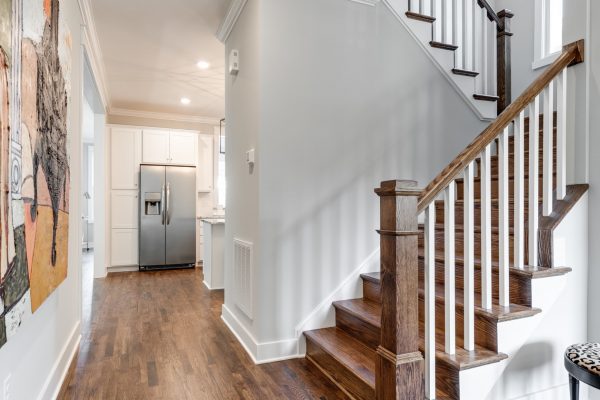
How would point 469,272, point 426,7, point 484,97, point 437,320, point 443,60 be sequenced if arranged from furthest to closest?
point 426,7, point 484,97, point 443,60, point 437,320, point 469,272

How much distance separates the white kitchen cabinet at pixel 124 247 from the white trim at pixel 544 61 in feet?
19.2

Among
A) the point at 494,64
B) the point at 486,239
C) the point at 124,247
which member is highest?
the point at 494,64

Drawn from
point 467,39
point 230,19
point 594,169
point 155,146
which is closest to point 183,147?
point 155,146

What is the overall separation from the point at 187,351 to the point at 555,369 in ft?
7.54

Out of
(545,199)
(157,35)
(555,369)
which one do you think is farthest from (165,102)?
(555,369)

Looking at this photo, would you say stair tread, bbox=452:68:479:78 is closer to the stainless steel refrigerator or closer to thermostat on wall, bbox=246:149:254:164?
thermostat on wall, bbox=246:149:254:164

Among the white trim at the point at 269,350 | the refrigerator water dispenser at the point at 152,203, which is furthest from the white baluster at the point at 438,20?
the refrigerator water dispenser at the point at 152,203

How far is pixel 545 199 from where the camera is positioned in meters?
2.04

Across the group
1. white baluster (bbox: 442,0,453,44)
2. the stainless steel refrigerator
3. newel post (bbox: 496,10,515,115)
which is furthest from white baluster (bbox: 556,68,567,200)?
the stainless steel refrigerator

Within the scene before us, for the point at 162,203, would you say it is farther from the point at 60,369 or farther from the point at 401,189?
the point at 401,189

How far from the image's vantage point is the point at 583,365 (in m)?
1.46

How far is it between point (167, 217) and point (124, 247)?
0.82 metres

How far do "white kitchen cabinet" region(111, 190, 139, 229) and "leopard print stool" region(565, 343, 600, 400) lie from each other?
596cm

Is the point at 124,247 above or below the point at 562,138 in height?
below
